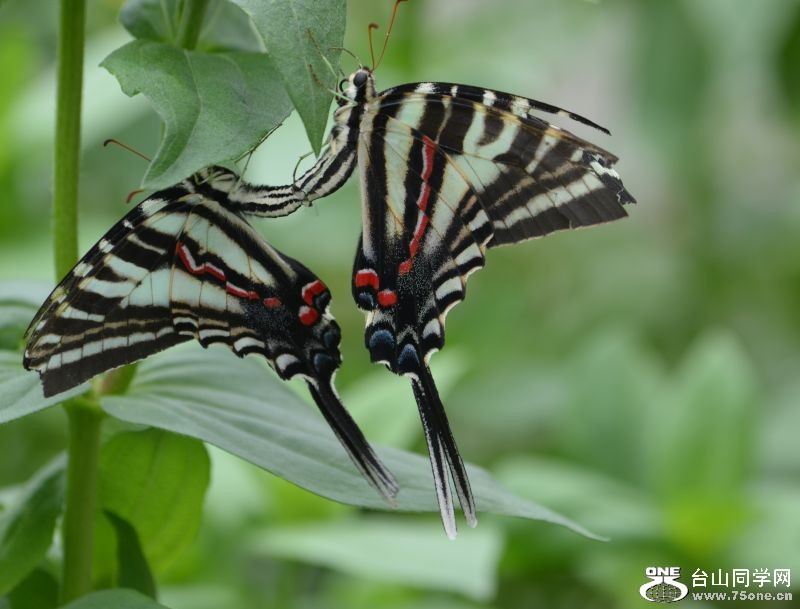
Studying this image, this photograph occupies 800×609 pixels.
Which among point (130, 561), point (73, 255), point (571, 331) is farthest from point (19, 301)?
point (571, 331)

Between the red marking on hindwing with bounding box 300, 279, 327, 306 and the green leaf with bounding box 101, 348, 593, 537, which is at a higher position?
the red marking on hindwing with bounding box 300, 279, 327, 306

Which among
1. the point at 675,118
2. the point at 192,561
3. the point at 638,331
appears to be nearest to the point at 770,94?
the point at 675,118

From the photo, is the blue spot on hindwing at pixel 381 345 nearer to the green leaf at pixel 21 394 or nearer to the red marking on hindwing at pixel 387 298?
the red marking on hindwing at pixel 387 298

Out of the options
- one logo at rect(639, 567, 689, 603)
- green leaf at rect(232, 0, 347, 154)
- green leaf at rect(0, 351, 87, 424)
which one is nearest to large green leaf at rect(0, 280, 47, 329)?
green leaf at rect(0, 351, 87, 424)

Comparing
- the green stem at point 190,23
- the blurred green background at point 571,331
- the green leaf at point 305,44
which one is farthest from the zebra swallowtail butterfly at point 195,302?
the blurred green background at point 571,331

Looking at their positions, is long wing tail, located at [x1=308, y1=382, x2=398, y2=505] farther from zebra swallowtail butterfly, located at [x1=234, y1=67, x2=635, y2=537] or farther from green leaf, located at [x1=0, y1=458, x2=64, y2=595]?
green leaf, located at [x1=0, y1=458, x2=64, y2=595]
